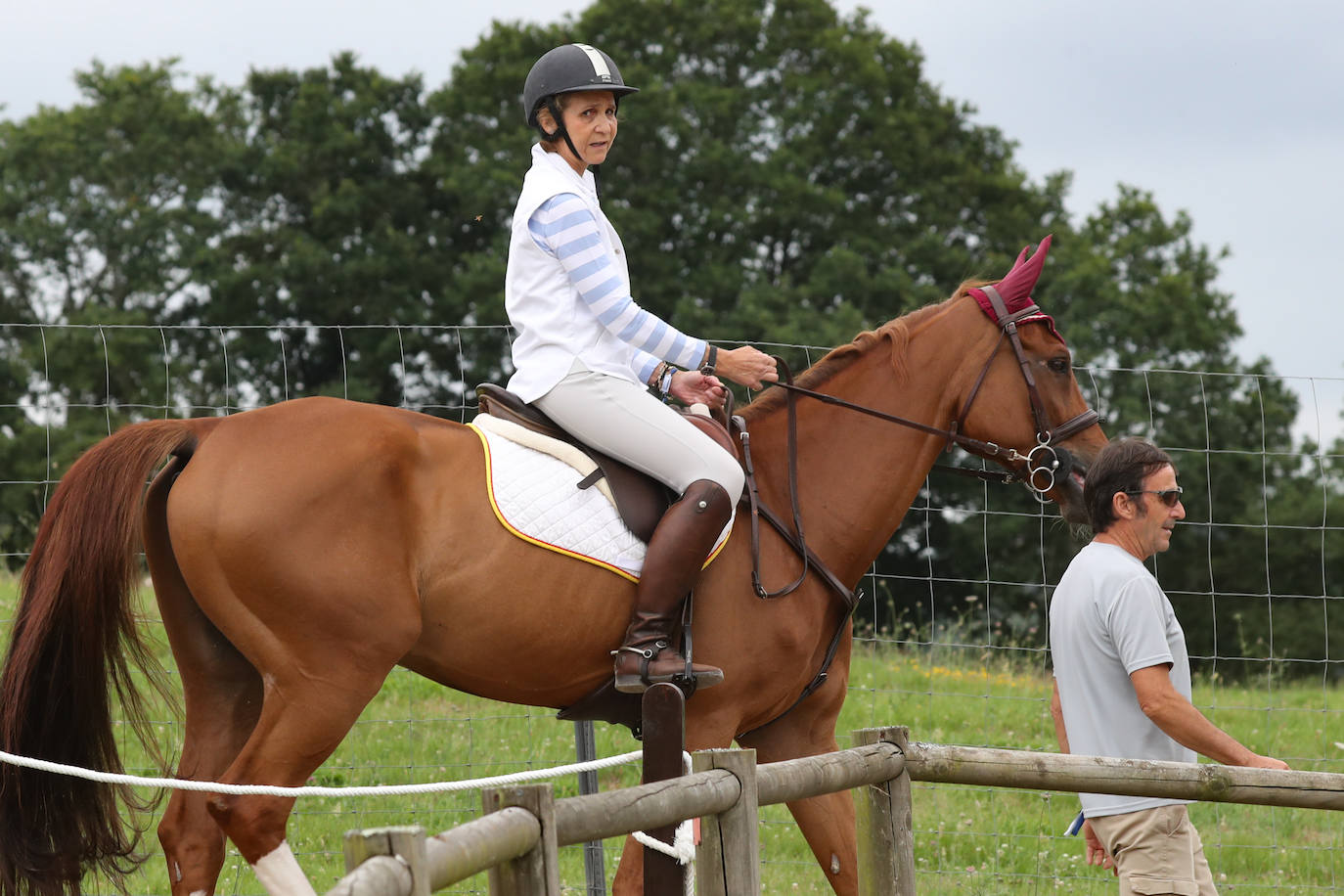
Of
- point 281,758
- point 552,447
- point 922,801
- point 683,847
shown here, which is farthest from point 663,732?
point 922,801

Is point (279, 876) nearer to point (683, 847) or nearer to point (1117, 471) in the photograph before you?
point (683, 847)

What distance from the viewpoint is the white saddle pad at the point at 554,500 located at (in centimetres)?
448

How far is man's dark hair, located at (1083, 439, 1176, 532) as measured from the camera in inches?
165

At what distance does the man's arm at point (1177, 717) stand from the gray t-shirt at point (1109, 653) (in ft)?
0.18

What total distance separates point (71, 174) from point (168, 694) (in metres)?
29.9

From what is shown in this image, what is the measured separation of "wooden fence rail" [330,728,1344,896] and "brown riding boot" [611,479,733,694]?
0.71m

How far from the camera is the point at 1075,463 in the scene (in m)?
5.23

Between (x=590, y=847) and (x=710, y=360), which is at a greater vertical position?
(x=710, y=360)

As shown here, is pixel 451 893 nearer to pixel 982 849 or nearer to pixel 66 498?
pixel 982 849

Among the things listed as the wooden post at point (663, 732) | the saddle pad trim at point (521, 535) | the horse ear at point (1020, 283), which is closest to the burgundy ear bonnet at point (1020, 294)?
the horse ear at point (1020, 283)

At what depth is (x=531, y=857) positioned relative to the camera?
2727mm

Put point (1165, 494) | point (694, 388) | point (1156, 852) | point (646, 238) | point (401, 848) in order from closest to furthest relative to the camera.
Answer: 1. point (401, 848)
2. point (1156, 852)
3. point (1165, 494)
4. point (694, 388)
5. point (646, 238)

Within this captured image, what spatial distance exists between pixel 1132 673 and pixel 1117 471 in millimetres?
614

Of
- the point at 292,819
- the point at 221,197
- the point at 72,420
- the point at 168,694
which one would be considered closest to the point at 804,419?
the point at 168,694
